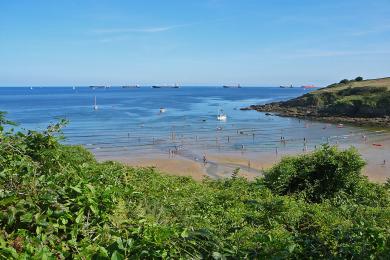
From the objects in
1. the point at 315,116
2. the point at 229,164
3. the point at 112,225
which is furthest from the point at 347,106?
the point at 112,225

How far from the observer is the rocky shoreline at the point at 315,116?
224 feet

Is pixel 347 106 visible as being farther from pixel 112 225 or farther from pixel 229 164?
pixel 112 225

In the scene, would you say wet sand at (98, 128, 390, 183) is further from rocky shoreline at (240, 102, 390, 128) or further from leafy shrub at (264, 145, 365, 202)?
rocky shoreline at (240, 102, 390, 128)

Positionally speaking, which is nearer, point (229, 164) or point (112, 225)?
point (112, 225)

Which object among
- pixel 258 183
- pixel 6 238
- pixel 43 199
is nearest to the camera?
pixel 6 238

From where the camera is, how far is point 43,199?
16.4 ft

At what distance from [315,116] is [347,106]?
6034mm

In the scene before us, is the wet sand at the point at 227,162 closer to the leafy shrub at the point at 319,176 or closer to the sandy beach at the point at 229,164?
the sandy beach at the point at 229,164

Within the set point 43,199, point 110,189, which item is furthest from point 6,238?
point 110,189

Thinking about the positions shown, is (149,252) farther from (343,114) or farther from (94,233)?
(343,114)

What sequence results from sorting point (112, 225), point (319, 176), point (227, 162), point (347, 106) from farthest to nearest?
point (347, 106)
point (227, 162)
point (319, 176)
point (112, 225)

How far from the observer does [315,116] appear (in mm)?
79250

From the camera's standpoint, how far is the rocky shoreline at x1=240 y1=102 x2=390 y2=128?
224 feet

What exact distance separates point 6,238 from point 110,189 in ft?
4.73
